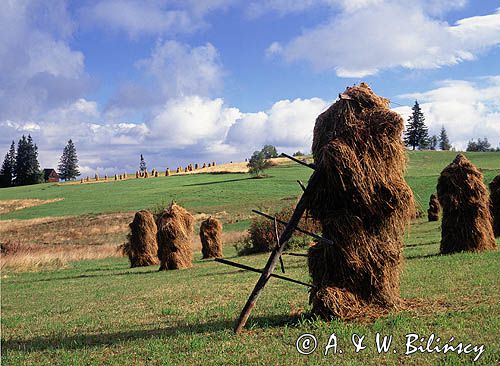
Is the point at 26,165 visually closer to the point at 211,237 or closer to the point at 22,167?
the point at 22,167

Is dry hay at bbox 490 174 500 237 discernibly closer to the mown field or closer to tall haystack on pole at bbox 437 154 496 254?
the mown field

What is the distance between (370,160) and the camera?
9055 mm

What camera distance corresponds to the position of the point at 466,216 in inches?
757

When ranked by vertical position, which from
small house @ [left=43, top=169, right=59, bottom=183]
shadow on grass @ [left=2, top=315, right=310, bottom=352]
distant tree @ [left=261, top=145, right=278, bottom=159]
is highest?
distant tree @ [left=261, top=145, right=278, bottom=159]

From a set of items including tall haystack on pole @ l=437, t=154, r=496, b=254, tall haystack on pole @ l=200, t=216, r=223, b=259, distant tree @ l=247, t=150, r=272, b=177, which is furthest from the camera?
distant tree @ l=247, t=150, r=272, b=177

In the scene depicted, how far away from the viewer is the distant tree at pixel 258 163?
9594 cm

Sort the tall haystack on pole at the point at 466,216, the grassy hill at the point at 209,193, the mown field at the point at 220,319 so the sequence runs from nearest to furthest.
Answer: the mown field at the point at 220,319 → the tall haystack on pole at the point at 466,216 → the grassy hill at the point at 209,193

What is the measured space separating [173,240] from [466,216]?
44.7ft

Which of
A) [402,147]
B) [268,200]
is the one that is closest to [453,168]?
[402,147]

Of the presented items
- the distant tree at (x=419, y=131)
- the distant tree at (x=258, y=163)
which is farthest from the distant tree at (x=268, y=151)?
the distant tree at (x=419, y=131)

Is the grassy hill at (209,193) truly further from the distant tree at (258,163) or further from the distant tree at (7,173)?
the distant tree at (7,173)

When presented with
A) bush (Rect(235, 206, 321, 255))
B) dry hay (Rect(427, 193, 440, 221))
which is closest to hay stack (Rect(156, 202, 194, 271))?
bush (Rect(235, 206, 321, 255))

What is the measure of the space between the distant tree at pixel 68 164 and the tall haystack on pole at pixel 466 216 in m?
141

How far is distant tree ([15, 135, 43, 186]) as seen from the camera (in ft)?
408
